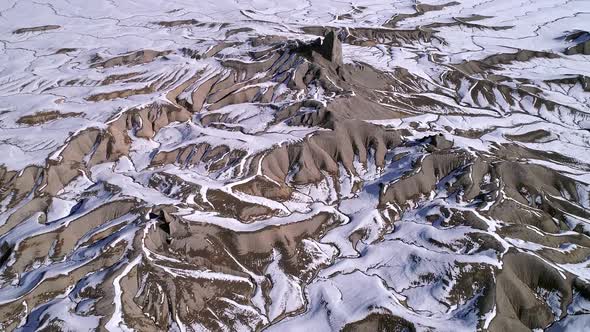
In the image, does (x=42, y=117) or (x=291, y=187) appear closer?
(x=291, y=187)

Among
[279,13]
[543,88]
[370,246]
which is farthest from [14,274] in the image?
[279,13]

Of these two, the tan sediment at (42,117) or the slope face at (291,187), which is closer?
the slope face at (291,187)

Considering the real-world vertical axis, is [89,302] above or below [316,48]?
below

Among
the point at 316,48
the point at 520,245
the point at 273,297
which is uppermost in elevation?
the point at 316,48

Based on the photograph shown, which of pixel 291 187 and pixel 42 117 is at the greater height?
pixel 42 117

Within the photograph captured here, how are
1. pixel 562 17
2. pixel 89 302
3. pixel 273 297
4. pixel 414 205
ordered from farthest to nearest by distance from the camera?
pixel 562 17
pixel 414 205
pixel 273 297
pixel 89 302

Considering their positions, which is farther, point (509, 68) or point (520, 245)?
point (509, 68)

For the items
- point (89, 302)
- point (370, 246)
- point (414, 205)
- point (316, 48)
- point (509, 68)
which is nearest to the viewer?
point (89, 302)

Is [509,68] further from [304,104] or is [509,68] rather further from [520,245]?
[520,245]
